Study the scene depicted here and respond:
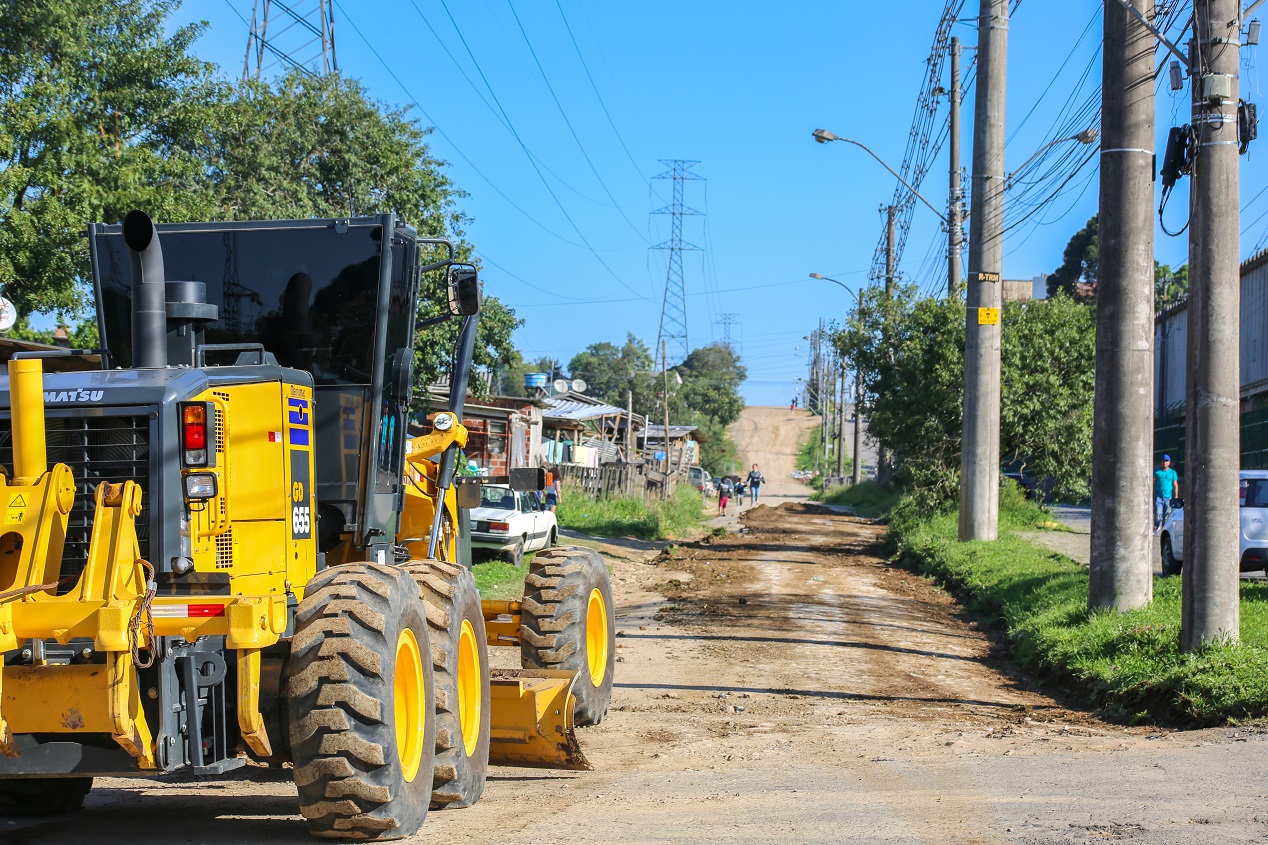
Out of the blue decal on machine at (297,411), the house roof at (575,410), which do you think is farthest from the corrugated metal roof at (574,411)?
the blue decal on machine at (297,411)

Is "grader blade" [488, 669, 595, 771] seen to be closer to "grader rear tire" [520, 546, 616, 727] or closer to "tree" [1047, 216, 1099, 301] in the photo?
"grader rear tire" [520, 546, 616, 727]

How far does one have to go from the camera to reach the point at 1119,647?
11297mm

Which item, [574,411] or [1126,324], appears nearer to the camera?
[1126,324]

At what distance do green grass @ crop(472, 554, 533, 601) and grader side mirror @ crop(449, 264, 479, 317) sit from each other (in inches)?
411

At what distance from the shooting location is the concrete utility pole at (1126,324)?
41.3 feet

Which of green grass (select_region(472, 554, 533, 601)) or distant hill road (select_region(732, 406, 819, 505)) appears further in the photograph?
distant hill road (select_region(732, 406, 819, 505))

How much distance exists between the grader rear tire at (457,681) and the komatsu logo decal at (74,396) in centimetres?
183

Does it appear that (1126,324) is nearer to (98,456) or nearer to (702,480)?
(98,456)

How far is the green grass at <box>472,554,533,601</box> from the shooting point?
1831cm

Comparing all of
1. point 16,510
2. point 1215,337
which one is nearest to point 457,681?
point 16,510

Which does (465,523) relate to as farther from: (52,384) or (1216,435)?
(1216,435)

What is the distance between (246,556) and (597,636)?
14.2ft

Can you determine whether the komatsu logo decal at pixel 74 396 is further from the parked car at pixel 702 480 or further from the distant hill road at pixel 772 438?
the distant hill road at pixel 772 438

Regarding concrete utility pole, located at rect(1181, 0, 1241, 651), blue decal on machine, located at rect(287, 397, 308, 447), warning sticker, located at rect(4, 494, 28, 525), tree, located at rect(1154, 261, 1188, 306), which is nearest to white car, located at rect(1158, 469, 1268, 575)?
concrete utility pole, located at rect(1181, 0, 1241, 651)
